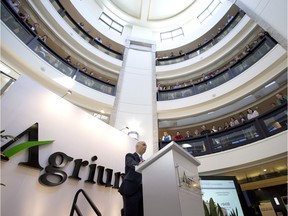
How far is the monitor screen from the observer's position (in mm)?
4484

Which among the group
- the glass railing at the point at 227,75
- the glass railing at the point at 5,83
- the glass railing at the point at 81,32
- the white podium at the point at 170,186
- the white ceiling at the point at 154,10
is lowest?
the white podium at the point at 170,186

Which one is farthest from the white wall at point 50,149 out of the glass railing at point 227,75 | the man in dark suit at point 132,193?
the glass railing at point 227,75

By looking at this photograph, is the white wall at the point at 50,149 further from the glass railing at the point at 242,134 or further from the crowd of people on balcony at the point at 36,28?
the crowd of people on balcony at the point at 36,28

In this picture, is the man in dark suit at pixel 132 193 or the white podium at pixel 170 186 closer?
the white podium at pixel 170 186

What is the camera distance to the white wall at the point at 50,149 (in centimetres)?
324

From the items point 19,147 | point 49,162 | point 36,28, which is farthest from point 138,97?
point 19,147

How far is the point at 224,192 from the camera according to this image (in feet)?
15.3

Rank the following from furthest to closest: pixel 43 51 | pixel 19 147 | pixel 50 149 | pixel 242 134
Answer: pixel 43 51, pixel 242 134, pixel 50 149, pixel 19 147

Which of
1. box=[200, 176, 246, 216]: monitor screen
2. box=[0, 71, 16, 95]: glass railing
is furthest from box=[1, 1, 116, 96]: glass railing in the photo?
box=[200, 176, 246, 216]: monitor screen

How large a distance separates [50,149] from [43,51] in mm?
5152

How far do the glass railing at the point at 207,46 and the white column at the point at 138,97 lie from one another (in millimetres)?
1079

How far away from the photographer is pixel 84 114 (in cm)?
507

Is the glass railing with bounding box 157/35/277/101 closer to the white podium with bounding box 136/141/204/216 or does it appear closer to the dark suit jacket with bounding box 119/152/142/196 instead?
the white podium with bounding box 136/141/204/216

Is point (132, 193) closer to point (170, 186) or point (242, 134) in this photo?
point (170, 186)
